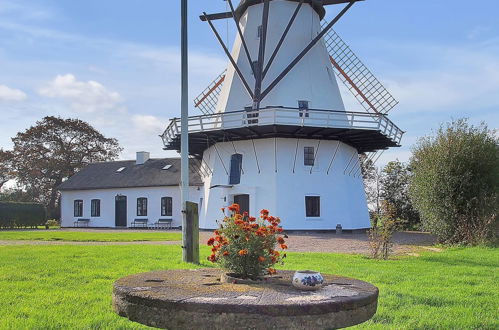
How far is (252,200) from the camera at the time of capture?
874 inches

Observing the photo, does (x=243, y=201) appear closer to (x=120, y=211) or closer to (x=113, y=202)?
(x=120, y=211)

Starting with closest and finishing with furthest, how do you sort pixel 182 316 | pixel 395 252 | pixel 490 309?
pixel 182 316
pixel 490 309
pixel 395 252

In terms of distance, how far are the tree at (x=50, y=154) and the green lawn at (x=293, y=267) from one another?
30.8m

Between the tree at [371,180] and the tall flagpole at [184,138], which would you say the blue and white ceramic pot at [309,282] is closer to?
the tall flagpole at [184,138]

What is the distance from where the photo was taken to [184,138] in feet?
33.0

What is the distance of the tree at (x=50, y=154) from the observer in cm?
3978

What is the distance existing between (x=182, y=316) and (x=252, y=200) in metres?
18.9

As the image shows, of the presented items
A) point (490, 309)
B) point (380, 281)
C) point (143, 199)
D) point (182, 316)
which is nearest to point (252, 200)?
point (143, 199)

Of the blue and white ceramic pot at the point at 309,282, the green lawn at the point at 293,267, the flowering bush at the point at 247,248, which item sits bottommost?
the green lawn at the point at 293,267

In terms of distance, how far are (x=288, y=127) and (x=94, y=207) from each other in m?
16.9

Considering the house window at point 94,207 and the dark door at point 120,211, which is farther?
the house window at point 94,207

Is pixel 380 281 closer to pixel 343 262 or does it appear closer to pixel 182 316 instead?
pixel 343 262

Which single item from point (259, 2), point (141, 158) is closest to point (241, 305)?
point (259, 2)

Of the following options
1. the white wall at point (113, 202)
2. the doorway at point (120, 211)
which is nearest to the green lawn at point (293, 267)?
the white wall at point (113, 202)
